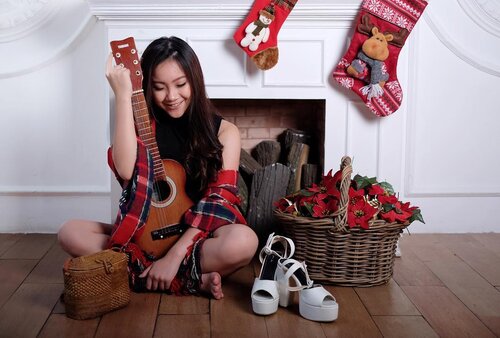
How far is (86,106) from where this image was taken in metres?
2.94

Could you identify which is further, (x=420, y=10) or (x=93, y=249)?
(x=420, y=10)

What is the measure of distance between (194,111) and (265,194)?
65 cm

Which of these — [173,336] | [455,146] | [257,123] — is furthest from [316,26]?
[173,336]

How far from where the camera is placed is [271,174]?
2.74m

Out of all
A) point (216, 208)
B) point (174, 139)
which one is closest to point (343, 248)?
point (216, 208)

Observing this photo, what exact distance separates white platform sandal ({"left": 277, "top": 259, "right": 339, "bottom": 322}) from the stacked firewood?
28.3 inches

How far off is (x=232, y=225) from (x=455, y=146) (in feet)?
4.33

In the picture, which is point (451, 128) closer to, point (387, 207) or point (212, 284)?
point (387, 207)

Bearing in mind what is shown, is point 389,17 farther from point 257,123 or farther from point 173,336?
point 173,336

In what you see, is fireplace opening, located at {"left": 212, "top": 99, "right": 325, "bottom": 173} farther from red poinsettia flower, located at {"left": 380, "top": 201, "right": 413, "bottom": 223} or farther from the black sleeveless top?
red poinsettia flower, located at {"left": 380, "top": 201, "right": 413, "bottom": 223}

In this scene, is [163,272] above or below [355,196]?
below

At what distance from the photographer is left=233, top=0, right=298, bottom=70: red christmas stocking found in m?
2.56

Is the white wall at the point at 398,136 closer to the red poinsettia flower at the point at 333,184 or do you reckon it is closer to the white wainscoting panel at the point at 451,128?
the white wainscoting panel at the point at 451,128

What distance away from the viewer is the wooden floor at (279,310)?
1.81 meters
